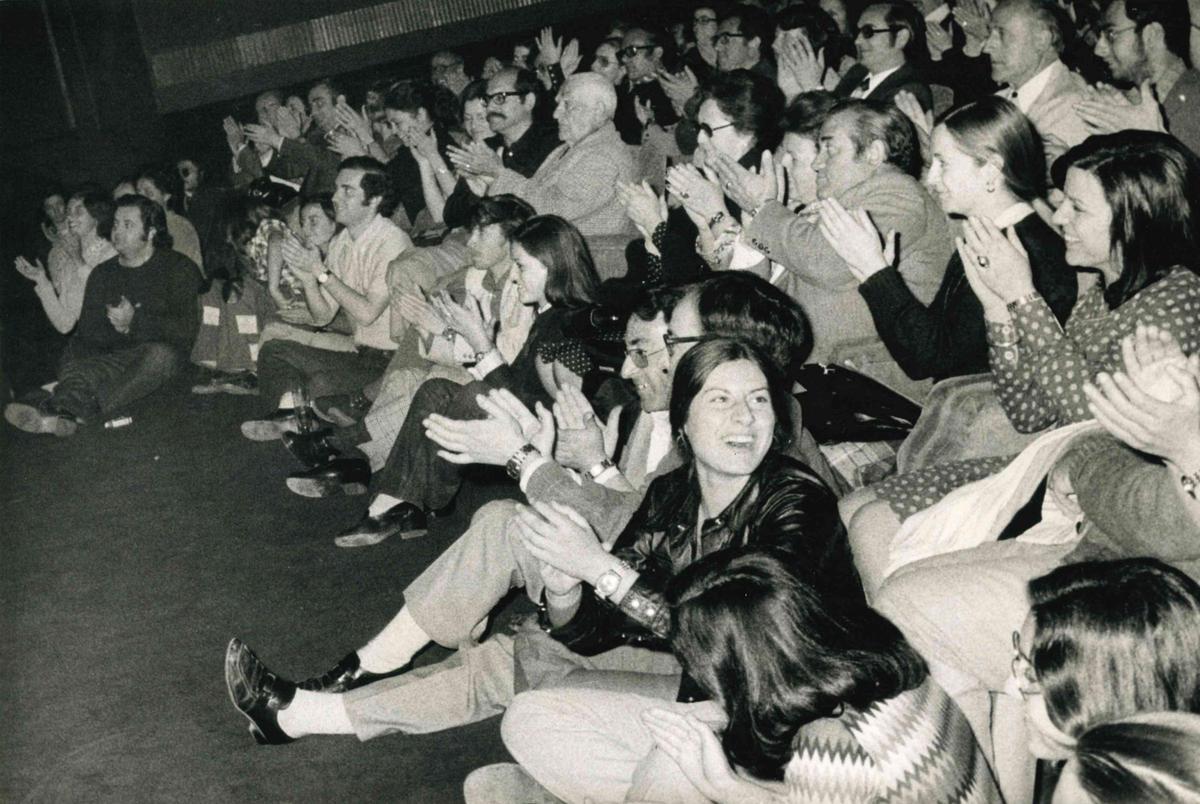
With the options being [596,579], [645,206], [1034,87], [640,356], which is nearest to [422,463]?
[645,206]

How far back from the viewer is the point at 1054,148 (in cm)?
339

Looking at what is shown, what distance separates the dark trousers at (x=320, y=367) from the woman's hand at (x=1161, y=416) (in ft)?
10.3

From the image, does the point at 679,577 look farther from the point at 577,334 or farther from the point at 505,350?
the point at 505,350

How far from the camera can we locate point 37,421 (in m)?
5.34

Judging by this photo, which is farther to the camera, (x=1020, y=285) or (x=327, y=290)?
(x=327, y=290)

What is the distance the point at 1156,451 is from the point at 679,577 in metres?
0.70

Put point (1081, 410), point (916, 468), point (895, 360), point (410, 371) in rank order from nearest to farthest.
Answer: point (1081, 410) → point (916, 468) → point (895, 360) → point (410, 371)

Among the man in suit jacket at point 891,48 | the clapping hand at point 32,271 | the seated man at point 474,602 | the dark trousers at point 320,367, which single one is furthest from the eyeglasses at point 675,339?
the clapping hand at point 32,271

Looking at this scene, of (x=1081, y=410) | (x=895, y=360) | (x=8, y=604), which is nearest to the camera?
(x=1081, y=410)

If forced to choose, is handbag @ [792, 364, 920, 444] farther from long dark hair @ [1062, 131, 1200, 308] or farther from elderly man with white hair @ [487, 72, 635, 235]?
elderly man with white hair @ [487, 72, 635, 235]

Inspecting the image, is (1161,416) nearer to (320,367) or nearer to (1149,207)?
(1149,207)

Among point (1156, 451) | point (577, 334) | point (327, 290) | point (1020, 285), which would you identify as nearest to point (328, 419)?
point (327, 290)

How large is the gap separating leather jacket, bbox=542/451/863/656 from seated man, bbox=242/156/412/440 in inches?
93.3

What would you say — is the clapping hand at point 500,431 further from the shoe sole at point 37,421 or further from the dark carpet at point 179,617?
the shoe sole at point 37,421
